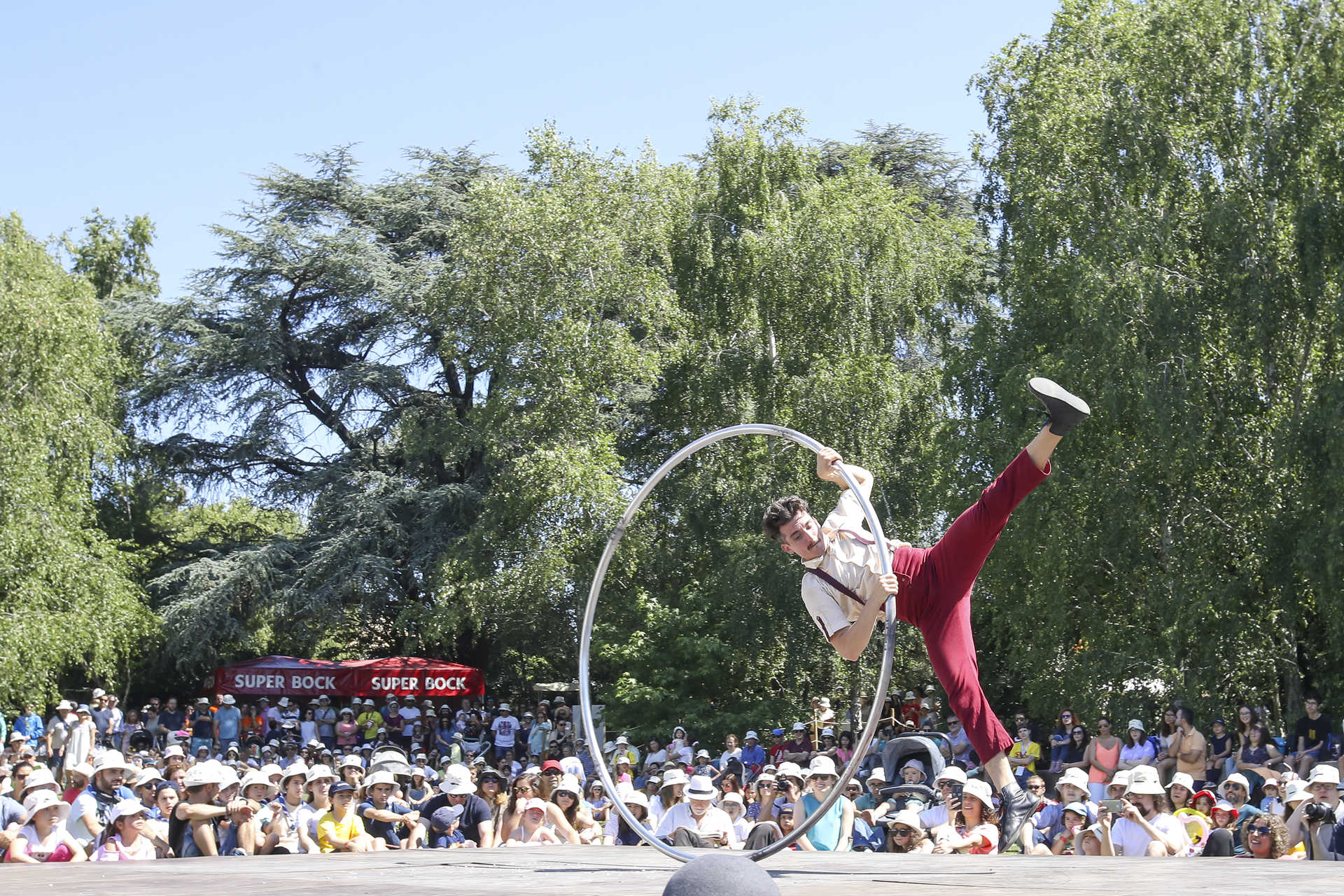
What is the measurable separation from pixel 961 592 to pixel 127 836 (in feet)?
21.8

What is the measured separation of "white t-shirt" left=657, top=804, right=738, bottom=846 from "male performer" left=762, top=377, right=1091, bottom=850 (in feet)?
12.6

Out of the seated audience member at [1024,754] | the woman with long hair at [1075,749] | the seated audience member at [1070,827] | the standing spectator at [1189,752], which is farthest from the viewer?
the woman with long hair at [1075,749]

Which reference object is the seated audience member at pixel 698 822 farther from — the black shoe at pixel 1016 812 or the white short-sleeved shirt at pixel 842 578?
the white short-sleeved shirt at pixel 842 578

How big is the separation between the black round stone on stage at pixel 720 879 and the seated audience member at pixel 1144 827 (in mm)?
7865

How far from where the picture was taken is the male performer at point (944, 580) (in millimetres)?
6703

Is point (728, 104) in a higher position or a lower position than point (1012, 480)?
higher

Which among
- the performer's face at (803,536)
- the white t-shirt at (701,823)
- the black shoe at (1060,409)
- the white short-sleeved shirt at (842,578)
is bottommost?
the white t-shirt at (701,823)

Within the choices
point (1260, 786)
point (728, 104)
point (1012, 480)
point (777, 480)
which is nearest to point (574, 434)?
point (777, 480)

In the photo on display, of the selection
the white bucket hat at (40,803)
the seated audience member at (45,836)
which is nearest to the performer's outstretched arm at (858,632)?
the seated audience member at (45,836)

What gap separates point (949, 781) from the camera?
1122 centimetres

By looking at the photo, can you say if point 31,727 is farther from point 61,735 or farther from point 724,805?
point 724,805

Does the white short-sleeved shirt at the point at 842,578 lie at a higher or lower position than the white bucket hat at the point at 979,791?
higher

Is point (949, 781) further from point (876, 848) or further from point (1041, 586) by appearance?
point (1041, 586)

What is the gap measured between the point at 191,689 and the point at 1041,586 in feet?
80.3
